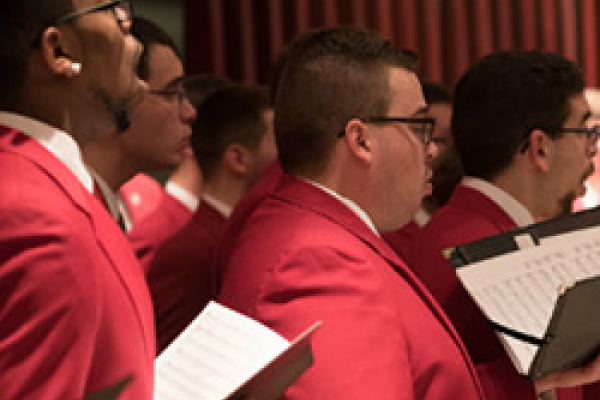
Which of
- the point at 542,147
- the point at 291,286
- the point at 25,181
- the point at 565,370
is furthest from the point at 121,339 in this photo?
the point at 542,147

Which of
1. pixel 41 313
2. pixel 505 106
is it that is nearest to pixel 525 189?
pixel 505 106

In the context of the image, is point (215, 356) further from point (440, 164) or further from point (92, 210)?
point (440, 164)

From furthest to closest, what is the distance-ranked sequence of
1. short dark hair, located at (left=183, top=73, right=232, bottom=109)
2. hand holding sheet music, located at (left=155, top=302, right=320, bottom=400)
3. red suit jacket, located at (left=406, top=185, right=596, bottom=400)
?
short dark hair, located at (left=183, top=73, right=232, bottom=109) < red suit jacket, located at (left=406, top=185, right=596, bottom=400) < hand holding sheet music, located at (left=155, top=302, right=320, bottom=400)

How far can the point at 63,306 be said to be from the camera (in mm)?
1146

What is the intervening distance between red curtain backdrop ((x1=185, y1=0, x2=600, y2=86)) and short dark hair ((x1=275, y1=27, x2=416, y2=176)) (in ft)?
8.92

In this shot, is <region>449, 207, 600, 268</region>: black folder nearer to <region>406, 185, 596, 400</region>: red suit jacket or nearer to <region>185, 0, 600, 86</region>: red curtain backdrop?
<region>406, 185, 596, 400</region>: red suit jacket

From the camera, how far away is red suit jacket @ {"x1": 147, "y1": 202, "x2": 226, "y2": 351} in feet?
8.51

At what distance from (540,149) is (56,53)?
130cm

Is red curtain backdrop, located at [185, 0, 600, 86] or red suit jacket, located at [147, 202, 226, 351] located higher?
red curtain backdrop, located at [185, 0, 600, 86]

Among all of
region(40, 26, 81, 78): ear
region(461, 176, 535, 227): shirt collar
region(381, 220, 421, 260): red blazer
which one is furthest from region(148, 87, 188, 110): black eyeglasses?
region(40, 26, 81, 78): ear

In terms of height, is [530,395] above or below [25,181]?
A: below

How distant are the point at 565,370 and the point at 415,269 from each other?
386 mm

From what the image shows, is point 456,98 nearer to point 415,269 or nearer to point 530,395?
point 415,269

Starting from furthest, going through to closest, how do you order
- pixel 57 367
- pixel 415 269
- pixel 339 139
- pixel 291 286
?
pixel 415 269 → pixel 339 139 → pixel 291 286 → pixel 57 367
